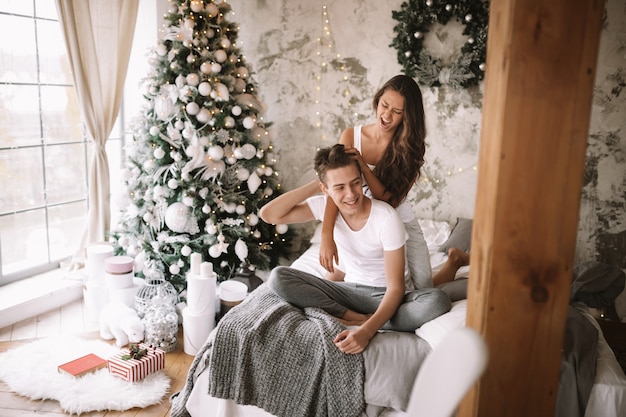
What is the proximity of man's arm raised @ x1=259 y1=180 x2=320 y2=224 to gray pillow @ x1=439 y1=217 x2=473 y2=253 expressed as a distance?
123 centimetres

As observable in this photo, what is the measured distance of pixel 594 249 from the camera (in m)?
3.78

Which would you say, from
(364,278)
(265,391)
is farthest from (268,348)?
(364,278)

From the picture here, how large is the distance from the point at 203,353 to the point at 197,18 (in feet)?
7.26

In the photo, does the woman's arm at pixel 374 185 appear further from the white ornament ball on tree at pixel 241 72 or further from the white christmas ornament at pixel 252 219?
the white ornament ball on tree at pixel 241 72

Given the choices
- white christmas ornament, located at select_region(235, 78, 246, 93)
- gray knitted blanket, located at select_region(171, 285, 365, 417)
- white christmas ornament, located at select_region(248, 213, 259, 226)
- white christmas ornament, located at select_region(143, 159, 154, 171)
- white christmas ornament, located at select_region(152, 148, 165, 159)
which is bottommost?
gray knitted blanket, located at select_region(171, 285, 365, 417)

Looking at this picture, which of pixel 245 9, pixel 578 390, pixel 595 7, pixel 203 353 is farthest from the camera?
pixel 245 9

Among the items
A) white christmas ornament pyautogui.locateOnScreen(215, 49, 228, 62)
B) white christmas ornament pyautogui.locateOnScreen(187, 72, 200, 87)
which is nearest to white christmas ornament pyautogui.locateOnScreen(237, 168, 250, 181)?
white christmas ornament pyautogui.locateOnScreen(187, 72, 200, 87)

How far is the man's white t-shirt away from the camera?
7.85ft

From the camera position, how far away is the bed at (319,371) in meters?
2.05

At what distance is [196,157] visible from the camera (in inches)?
137

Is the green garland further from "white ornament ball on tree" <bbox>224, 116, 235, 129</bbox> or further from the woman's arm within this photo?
the woman's arm

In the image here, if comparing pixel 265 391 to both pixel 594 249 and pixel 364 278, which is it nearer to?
pixel 364 278

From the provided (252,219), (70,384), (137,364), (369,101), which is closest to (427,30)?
(369,101)

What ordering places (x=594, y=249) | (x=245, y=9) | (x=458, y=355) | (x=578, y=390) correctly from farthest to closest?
(x=245, y=9) < (x=594, y=249) < (x=578, y=390) < (x=458, y=355)
